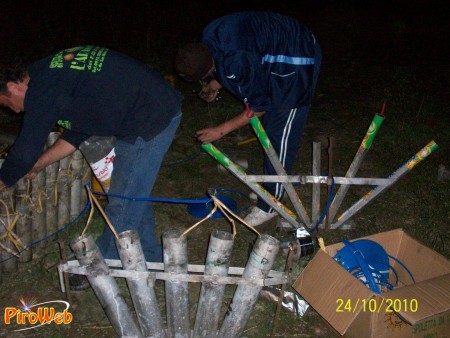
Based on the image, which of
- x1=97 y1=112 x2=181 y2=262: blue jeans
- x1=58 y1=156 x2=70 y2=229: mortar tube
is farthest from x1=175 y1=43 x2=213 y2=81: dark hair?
x1=58 y1=156 x2=70 y2=229: mortar tube

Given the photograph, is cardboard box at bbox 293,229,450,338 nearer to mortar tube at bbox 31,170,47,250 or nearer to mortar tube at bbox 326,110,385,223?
mortar tube at bbox 326,110,385,223

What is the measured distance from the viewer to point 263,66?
3545 mm

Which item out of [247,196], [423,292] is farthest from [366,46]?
[423,292]

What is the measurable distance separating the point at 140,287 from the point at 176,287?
0.23 metres

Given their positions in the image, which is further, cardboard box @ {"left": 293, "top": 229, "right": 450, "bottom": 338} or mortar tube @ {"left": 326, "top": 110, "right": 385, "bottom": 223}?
mortar tube @ {"left": 326, "top": 110, "right": 385, "bottom": 223}

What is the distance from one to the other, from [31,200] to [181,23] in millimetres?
10440

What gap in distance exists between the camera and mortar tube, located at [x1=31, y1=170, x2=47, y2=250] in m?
3.70

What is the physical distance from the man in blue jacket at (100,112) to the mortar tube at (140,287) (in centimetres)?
63

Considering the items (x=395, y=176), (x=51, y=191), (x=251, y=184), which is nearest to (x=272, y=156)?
(x=251, y=184)

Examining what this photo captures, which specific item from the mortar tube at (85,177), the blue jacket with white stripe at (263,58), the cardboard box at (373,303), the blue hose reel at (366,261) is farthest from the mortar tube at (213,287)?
the mortar tube at (85,177)

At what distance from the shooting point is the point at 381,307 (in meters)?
2.96

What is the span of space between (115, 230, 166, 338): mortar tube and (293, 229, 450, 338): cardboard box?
1.14 meters

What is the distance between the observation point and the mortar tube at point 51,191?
12.6 feet

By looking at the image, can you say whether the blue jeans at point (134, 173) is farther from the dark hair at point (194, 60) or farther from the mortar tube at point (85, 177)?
the mortar tube at point (85, 177)
